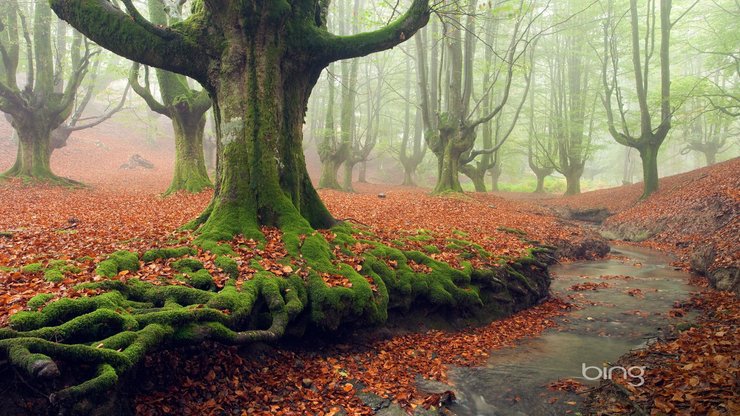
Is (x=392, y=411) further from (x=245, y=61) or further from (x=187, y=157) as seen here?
(x=187, y=157)

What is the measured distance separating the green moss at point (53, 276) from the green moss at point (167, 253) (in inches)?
45.1

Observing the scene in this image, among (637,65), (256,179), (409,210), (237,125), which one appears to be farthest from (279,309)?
(637,65)

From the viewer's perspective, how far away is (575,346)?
6.75 m

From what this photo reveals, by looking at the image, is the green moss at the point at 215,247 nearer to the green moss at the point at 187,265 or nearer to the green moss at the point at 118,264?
the green moss at the point at 187,265

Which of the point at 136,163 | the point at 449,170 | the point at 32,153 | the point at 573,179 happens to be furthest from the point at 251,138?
the point at 136,163

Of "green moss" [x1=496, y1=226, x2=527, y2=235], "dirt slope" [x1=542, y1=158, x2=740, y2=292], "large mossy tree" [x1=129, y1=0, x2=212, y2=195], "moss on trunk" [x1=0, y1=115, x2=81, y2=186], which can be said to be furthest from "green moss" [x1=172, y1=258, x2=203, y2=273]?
"moss on trunk" [x1=0, y1=115, x2=81, y2=186]

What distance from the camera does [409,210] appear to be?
15375mm

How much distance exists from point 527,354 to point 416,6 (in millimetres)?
6605

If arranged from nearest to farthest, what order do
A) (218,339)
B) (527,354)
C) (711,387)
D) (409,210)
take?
(711,387) < (218,339) < (527,354) < (409,210)

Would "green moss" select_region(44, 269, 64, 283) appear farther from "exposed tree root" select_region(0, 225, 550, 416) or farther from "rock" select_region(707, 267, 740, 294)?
"rock" select_region(707, 267, 740, 294)

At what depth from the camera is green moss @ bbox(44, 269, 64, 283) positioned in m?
4.98

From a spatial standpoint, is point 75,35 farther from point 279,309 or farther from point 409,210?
point 279,309

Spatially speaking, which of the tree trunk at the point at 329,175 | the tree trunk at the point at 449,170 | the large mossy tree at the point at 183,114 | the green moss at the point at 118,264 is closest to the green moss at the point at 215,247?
the green moss at the point at 118,264

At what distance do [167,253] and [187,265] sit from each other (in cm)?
65
